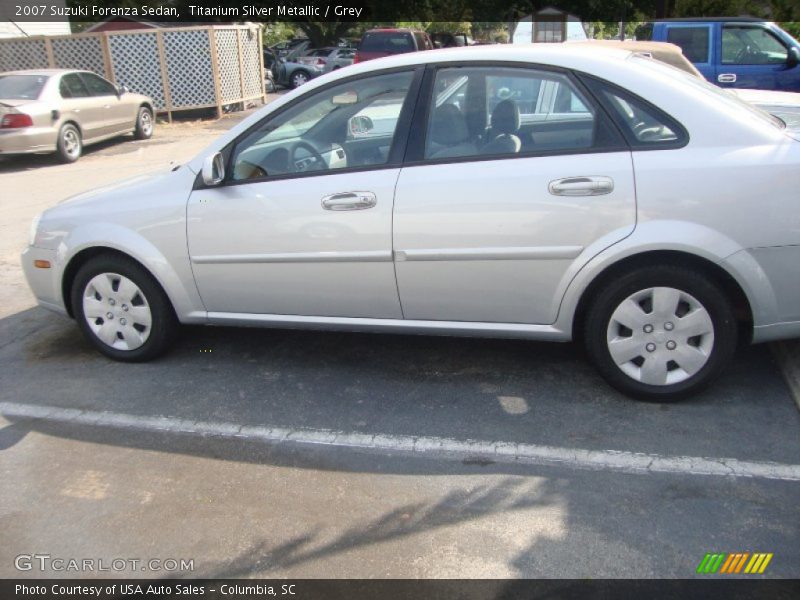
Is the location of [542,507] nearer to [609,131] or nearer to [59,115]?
[609,131]

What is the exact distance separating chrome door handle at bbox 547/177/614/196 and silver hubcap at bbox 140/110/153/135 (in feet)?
43.4

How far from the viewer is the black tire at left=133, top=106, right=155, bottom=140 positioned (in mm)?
15094

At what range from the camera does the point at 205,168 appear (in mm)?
4133

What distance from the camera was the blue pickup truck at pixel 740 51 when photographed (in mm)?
10266

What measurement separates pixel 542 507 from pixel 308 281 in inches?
68.6

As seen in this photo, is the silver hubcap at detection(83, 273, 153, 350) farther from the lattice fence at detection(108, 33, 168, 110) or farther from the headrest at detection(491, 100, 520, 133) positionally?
the lattice fence at detection(108, 33, 168, 110)

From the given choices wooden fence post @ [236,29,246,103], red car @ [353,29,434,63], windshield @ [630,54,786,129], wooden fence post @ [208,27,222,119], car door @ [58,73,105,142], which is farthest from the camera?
red car @ [353,29,434,63]

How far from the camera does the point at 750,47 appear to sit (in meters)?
10.5

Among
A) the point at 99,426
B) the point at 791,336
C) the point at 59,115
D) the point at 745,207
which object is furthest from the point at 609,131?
the point at 59,115

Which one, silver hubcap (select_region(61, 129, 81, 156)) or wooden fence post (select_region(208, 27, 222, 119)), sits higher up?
wooden fence post (select_region(208, 27, 222, 119))

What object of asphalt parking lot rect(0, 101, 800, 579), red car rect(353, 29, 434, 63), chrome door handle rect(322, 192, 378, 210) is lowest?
asphalt parking lot rect(0, 101, 800, 579)

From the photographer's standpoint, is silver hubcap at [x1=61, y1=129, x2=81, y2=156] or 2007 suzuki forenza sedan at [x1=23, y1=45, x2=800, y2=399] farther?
silver hubcap at [x1=61, y1=129, x2=81, y2=156]

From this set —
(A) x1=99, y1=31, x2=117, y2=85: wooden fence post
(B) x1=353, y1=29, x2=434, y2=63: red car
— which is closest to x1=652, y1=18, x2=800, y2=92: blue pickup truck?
(B) x1=353, y1=29, x2=434, y2=63: red car

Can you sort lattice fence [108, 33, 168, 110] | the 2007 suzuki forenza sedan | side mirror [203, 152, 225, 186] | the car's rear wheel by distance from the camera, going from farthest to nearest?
1. the car's rear wheel
2. lattice fence [108, 33, 168, 110]
3. side mirror [203, 152, 225, 186]
4. the 2007 suzuki forenza sedan
